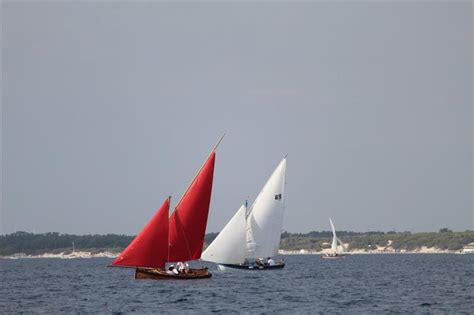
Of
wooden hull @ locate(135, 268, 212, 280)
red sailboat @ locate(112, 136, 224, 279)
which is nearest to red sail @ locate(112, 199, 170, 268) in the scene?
red sailboat @ locate(112, 136, 224, 279)

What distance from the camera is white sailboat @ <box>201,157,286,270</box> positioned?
333 ft

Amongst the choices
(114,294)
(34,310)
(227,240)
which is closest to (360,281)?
(227,240)

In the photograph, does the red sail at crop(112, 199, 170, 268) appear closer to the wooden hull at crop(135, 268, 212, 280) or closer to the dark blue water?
the wooden hull at crop(135, 268, 212, 280)

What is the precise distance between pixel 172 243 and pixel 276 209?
25.5m

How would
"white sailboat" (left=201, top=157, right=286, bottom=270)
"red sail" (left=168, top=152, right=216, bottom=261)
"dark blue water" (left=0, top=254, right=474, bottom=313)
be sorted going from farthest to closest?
"white sailboat" (left=201, top=157, right=286, bottom=270)
"red sail" (left=168, top=152, right=216, bottom=261)
"dark blue water" (left=0, top=254, right=474, bottom=313)

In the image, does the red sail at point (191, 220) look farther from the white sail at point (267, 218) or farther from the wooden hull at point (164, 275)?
the white sail at point (267, 218)

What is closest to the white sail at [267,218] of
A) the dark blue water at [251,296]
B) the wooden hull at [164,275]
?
the dark blue water at [251,296]

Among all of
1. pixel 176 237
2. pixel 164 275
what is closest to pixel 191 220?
pixel 176 237

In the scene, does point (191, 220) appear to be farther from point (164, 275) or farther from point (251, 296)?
point (251, 296)

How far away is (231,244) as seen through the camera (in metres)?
102

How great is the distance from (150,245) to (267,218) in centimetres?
2633

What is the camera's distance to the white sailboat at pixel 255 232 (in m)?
101

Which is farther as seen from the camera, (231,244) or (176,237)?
(231,244)

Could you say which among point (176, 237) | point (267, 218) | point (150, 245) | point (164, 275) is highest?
point (267, 218)
